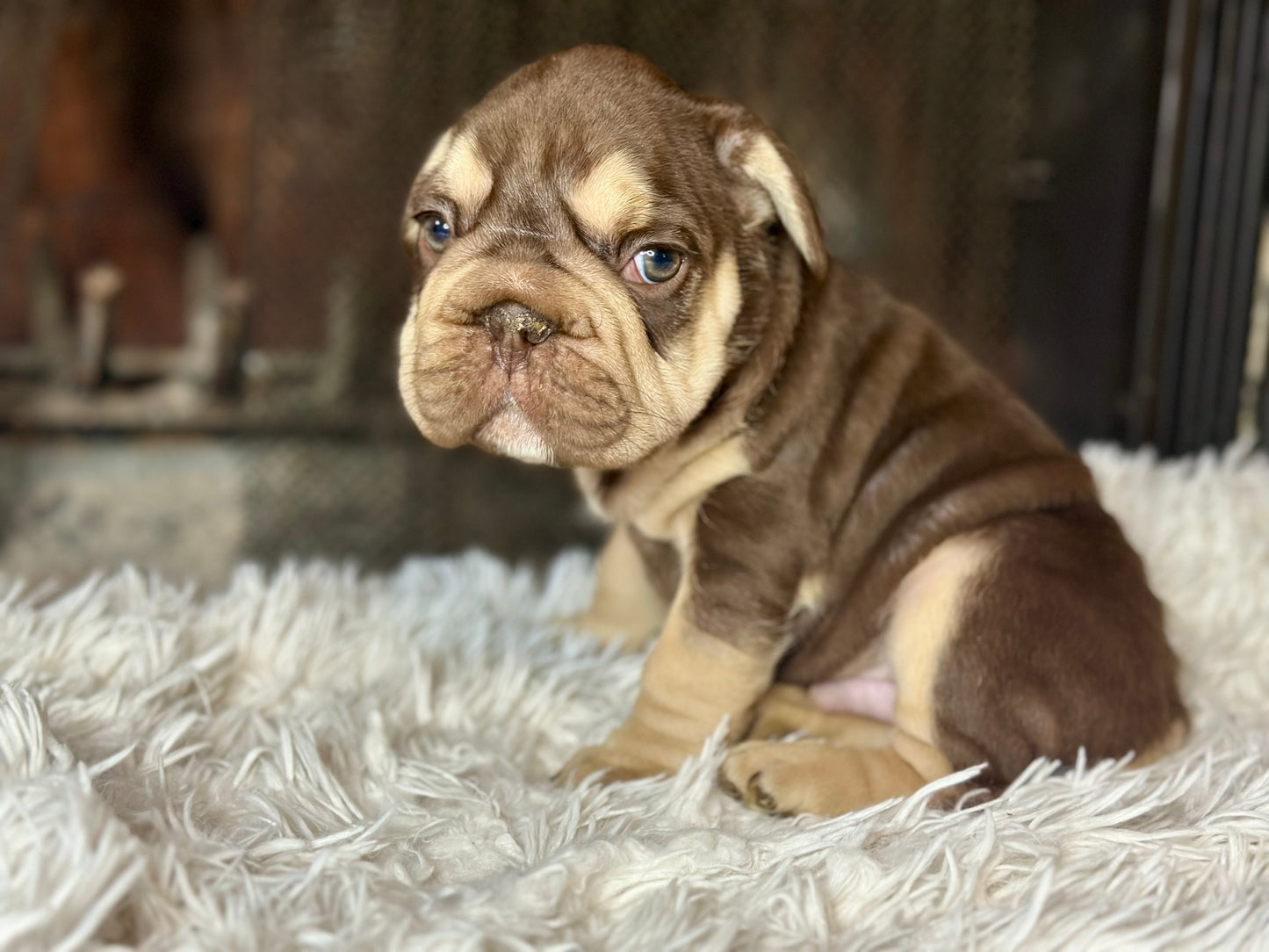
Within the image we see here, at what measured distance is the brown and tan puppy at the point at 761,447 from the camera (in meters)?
1.65

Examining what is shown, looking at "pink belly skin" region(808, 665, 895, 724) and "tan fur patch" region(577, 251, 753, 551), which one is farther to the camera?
"pink belly skin" region(808, 665, 895, 724)

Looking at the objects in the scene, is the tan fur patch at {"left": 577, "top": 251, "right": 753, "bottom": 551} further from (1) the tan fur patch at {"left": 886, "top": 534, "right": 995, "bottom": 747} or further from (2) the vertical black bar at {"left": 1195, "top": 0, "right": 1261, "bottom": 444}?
(2) the vertical black bar at {"left": 1195, "top": 0, "right": 1261, "bottom": 444}

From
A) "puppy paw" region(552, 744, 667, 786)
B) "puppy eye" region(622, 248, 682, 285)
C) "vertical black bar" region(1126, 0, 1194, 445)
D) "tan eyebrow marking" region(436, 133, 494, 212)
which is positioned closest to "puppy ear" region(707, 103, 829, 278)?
"puppy eye" region(622, 248, 682, 285)

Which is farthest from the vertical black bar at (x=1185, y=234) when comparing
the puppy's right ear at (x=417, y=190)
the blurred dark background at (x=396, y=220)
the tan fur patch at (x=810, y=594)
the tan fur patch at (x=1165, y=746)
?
the puppy's right ear at (x=417, y=190)

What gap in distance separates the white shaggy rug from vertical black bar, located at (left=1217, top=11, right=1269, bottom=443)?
3.38 ft

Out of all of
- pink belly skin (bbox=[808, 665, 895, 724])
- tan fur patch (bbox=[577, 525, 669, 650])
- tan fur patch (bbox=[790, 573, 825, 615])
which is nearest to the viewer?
tan fur patch (bbox=[790, 573, 825, 615])

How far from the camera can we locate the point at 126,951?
3.74 ft

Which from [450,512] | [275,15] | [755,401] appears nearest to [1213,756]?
[755,401]

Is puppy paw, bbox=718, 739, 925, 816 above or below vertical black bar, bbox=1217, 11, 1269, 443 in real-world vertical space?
below

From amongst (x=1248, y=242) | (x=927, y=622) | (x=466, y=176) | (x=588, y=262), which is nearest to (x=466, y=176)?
(x=466, y=176)

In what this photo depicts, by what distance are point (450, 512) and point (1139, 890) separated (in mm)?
2917

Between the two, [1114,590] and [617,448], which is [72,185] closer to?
[617,448]

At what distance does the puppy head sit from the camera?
1.62 meters

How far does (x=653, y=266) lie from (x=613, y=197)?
0.13 meters
